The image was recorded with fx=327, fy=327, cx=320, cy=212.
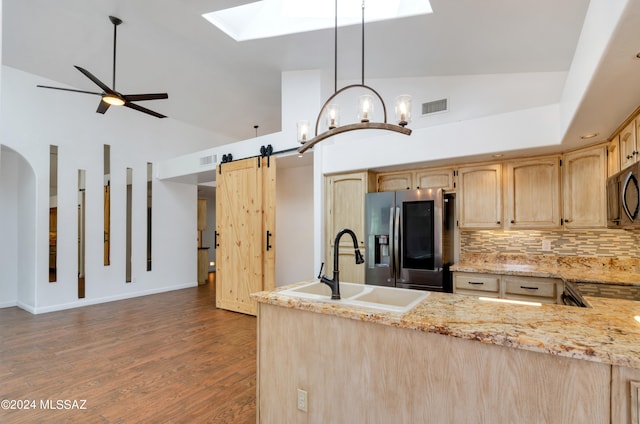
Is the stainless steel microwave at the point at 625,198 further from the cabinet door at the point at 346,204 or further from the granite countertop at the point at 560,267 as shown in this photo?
the cabinet door at the point at 346,204

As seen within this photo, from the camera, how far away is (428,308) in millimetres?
1715

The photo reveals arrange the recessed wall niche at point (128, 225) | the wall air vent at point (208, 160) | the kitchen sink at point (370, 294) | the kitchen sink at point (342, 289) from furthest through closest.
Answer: the recessed wall niche at point (128, 225)
the wall air vent at point (208, 160)
the kitchen sink at point (342, 289)
the kitchen sink at point (370, 294)

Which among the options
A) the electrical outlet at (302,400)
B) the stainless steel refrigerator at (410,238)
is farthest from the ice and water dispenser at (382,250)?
the electrical outlet at (302,400)

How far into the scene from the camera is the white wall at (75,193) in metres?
4.90

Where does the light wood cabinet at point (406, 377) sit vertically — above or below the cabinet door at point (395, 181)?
below

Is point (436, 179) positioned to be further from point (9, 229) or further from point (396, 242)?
point (9, 229)

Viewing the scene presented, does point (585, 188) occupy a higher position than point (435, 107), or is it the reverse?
point (435, 107)

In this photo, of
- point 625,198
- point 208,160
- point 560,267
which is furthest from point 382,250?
point 208,160

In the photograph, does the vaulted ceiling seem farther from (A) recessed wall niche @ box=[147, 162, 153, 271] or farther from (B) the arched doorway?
(B) the arched doorway

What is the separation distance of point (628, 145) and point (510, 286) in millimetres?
1524

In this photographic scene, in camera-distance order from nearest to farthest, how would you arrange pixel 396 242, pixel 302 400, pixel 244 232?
pixel 302 400, pixel 396 242, pixel 244 232

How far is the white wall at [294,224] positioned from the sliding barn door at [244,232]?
1.52 m

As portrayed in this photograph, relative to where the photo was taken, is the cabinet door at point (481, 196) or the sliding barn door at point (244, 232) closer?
the cabinet door at point (481, 196)

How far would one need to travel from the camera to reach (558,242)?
3533mm
